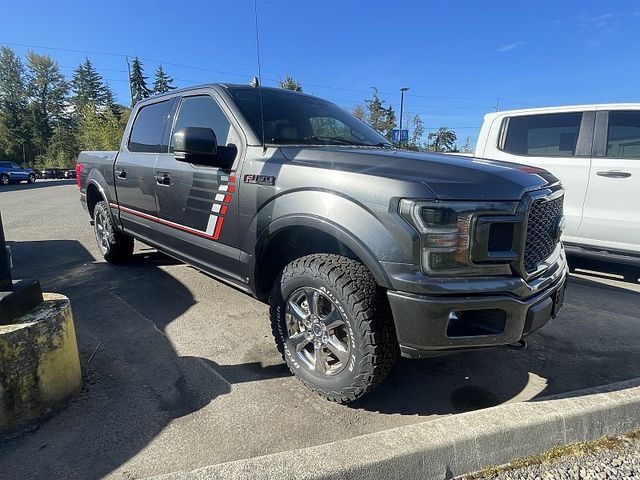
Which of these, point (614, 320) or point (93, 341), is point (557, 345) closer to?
point (614, 320)

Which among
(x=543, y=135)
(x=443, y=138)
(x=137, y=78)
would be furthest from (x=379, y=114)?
(x=137, y=78)

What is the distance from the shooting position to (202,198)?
319 cm

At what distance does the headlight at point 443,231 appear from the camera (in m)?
1.92

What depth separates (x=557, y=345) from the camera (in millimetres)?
3266

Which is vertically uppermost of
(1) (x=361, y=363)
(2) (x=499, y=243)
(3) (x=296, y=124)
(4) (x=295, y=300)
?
(3) (x=296, y=124)

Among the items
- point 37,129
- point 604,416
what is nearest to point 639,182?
point 604,416

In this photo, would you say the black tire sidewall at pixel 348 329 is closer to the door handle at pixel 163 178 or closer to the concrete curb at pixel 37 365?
the concrete curb at pixel 37 365

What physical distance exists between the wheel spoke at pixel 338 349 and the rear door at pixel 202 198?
948 millimetres

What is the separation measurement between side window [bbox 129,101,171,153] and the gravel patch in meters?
3.61

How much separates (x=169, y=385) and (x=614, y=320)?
12.9 feet

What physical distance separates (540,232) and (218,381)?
213 centimetres

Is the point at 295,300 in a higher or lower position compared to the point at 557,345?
higher

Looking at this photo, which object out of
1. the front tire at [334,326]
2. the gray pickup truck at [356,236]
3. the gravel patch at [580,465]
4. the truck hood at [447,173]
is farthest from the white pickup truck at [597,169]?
the front tire at [334,326]

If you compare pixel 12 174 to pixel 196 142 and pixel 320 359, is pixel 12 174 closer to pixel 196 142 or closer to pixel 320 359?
pixel 196 142
